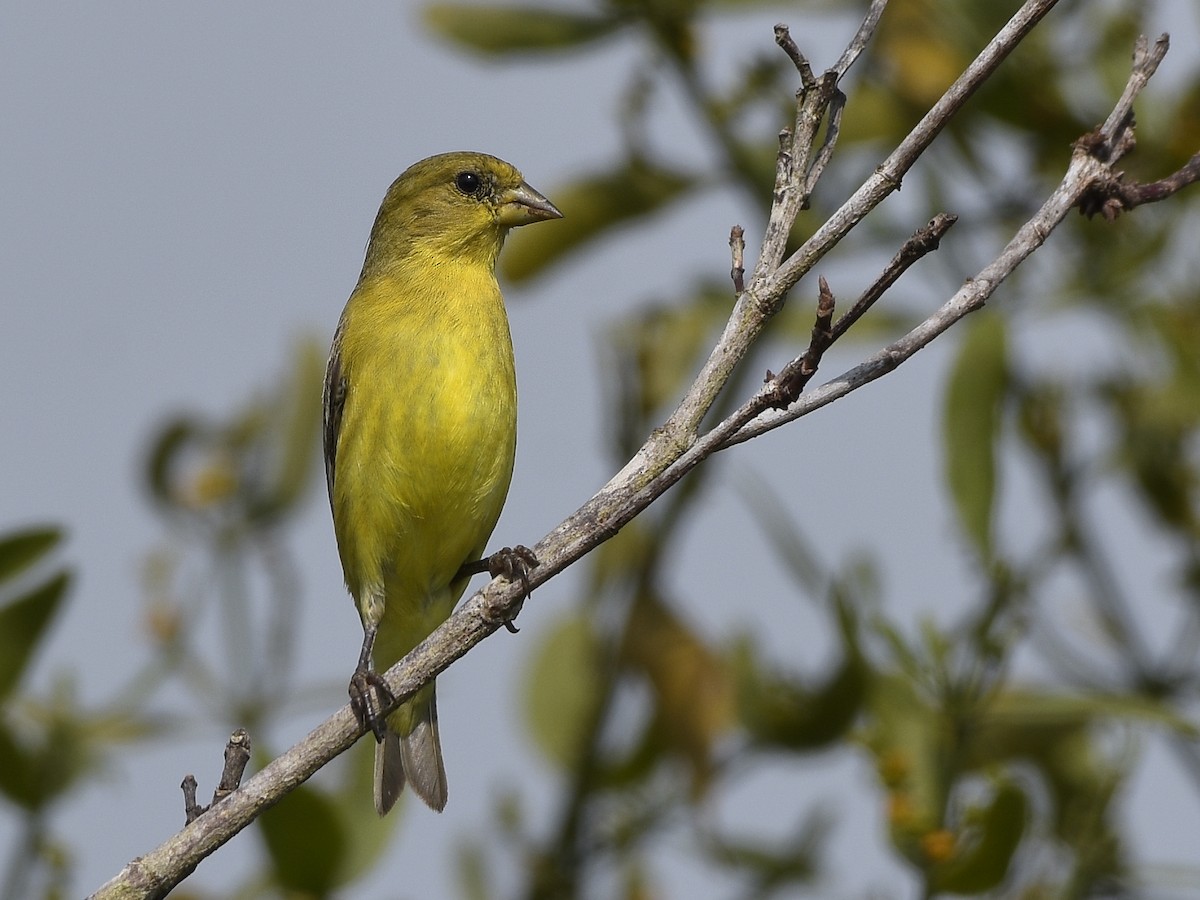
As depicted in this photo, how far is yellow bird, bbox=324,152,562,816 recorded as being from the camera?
4.61 m

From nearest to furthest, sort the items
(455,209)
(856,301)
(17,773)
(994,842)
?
(856,301)
(994,842)
(17,773)
(455,209)

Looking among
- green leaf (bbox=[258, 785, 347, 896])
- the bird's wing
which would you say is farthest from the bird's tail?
the bird's wing

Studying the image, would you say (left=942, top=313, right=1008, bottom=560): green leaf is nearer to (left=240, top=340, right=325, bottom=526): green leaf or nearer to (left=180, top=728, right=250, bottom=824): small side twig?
(left=180, top=728, right=250, bottom=824): small side twig

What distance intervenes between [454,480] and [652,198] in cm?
98

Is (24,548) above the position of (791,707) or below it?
above

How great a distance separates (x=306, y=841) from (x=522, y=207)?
2198 mm

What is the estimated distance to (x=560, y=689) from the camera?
4.47m

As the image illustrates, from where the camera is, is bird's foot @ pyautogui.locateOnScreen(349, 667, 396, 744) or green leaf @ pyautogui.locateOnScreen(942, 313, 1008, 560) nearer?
bird's foot @ pyautogui.locateOnScreen(349, 667, 396, 744)

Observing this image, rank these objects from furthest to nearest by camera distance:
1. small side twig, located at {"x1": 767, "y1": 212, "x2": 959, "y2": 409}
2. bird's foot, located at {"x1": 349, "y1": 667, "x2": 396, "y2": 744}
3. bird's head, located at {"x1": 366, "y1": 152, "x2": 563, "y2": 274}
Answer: bird's head, located at {"x1": 366, "y1": 152, "x2": 563, "y2": 274} → bird's foot, located at {"x1": 349, "y1": 667, "x2": 396, "y2": 744} → small side twig, located at {"x1": 767, "y1": 212, "x2": 959, "y2": 409}

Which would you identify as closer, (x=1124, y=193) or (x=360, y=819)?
(x=1124, y=193)

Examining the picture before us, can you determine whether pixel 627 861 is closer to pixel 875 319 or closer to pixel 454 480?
pixel 454 480

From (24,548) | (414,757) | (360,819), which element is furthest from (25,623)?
(414,757)

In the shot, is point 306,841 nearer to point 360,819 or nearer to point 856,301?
point 360,819

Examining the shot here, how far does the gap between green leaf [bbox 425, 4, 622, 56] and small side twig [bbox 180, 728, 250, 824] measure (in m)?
1.95
